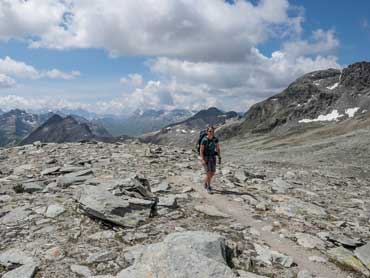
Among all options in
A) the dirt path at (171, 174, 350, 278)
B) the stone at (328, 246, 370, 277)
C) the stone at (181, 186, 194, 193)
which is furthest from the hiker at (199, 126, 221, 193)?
the stone at (328, 246, 370, 277)

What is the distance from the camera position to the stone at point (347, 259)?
1130cm

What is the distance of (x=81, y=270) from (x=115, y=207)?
3552 millimetres

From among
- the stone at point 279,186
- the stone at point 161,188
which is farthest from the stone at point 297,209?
the stone at point 161,188

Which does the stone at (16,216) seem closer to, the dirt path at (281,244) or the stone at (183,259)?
the stone at (183,259)

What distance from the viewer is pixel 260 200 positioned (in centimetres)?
1806

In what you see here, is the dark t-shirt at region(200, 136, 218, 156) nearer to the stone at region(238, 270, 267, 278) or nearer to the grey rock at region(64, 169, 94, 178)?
the grey rock at region(64, 169, 94, 178)

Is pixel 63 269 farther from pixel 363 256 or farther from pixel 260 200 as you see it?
pixel 260 200

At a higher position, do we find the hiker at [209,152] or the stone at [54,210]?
the hiker at [209,152]

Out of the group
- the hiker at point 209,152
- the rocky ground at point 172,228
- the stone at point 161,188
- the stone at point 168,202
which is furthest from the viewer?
the hiker at point 209,152

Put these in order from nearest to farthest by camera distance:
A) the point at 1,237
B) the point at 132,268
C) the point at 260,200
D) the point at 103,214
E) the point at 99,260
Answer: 1. the point at 132,268
2. the point at 99,260
3. the point at 1,237
4. the point at 103,214
5. the point at 260,200

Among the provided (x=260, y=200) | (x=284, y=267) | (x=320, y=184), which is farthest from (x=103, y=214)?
(x=320, y=184)

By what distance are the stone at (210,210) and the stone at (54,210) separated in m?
5.11

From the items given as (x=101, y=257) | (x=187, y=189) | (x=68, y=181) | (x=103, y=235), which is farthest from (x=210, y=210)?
(x=68, y=181)

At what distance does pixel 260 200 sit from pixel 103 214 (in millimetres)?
8130
